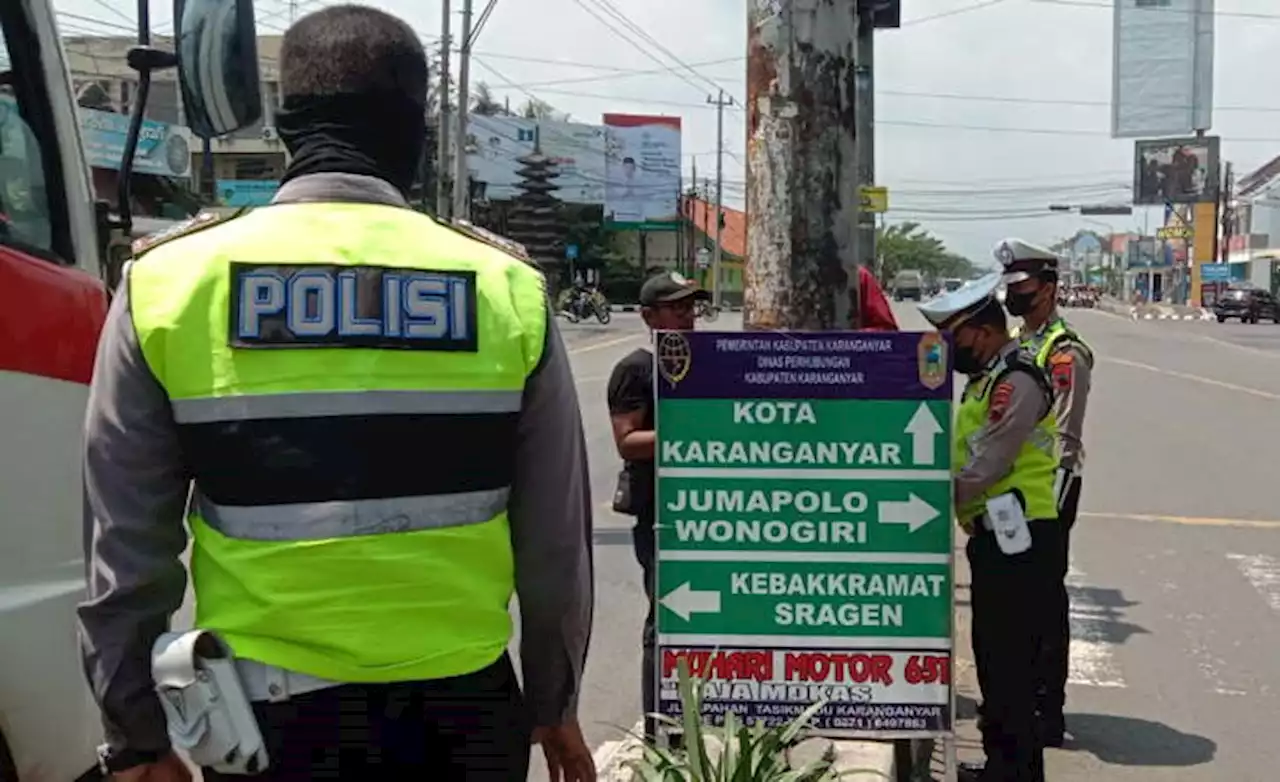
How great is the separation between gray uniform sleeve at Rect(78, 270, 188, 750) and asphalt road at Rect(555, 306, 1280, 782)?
326 cm

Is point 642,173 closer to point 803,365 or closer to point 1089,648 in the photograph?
point 1089,648

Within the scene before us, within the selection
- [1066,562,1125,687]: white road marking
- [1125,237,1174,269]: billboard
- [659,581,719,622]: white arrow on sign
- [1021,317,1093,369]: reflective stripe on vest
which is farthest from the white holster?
[1125,237,1174,269]: billboard

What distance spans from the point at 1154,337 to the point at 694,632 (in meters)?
40.1

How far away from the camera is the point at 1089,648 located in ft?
23.5

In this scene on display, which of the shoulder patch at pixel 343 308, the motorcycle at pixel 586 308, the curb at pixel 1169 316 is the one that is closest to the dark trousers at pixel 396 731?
the shoulder patch at pixel 343 308

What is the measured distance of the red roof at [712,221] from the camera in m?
85.5

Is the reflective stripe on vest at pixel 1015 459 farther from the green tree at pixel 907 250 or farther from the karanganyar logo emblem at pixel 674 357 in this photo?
the green tree at pixel 907 250

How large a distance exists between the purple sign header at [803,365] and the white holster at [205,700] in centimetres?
246

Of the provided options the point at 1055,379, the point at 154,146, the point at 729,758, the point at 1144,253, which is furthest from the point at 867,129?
the point at 1144,253

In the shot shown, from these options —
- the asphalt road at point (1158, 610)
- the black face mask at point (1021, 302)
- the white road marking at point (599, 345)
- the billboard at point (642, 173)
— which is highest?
the billboard at point (642, 173)

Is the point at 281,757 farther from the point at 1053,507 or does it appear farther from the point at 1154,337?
the point at 1154,337

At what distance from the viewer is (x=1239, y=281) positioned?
78.8 meters

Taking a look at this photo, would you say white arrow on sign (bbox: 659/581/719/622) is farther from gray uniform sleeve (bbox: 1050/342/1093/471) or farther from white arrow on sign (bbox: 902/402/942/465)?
gray uniform sleeve (bbox: 1050/342/1093/471)

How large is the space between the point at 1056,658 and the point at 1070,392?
1116 millimetres
